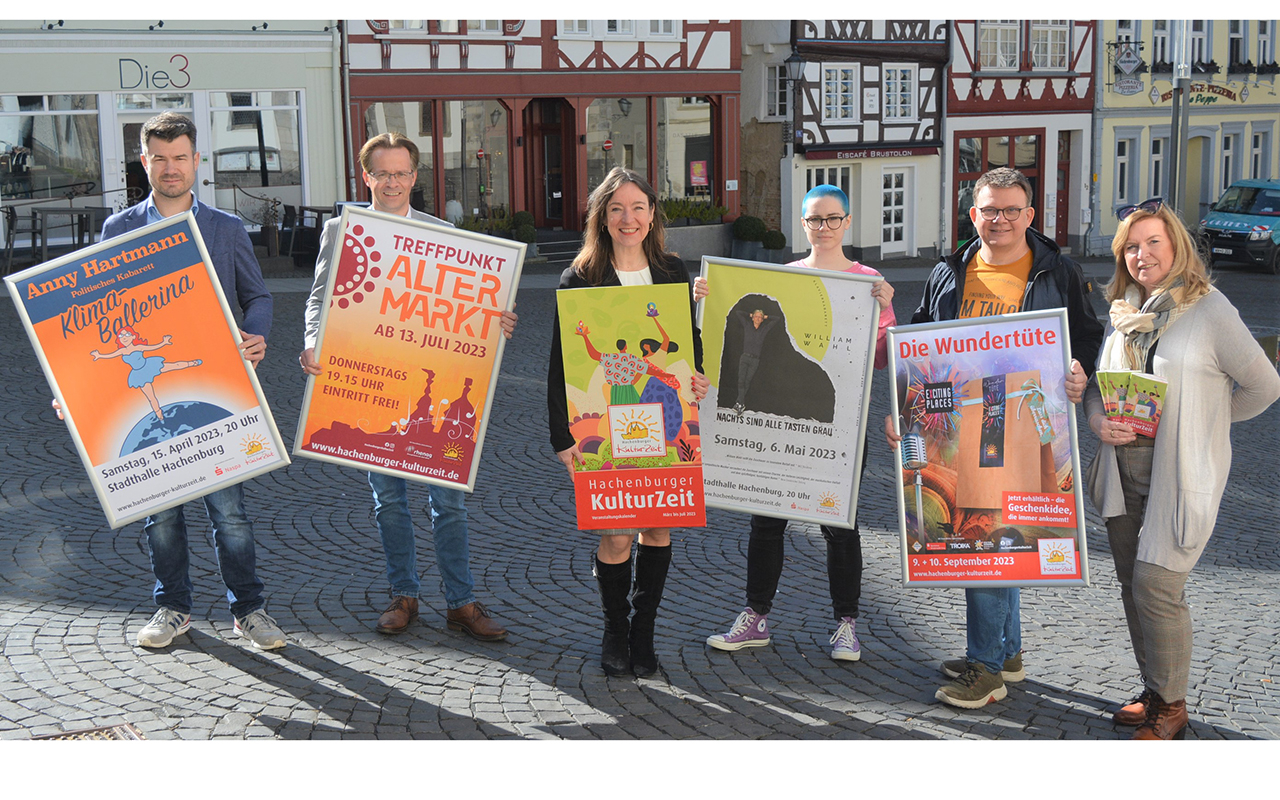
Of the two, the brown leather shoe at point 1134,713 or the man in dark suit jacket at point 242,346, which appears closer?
the brown leather shoe at point 1134,713

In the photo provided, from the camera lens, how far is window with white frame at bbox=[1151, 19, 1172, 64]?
31.5 meters

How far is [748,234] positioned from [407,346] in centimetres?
2212

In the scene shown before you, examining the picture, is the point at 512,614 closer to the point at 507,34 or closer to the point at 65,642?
the point at 65,642

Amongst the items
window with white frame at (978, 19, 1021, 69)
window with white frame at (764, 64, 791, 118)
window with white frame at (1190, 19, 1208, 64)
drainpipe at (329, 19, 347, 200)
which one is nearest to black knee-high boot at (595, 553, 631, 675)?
drainpipe at (329, 19, 347, 200)

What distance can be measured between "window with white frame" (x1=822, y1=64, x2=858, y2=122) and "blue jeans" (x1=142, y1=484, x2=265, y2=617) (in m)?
24.1

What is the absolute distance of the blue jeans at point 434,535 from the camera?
5297 millimetres

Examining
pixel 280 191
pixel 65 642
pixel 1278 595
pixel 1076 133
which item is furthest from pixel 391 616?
pixel 1076 133

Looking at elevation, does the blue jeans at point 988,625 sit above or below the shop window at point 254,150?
below

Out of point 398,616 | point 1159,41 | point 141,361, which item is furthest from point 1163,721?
point 1159,41

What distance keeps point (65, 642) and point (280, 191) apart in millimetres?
19321

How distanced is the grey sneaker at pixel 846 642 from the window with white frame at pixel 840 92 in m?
23.7

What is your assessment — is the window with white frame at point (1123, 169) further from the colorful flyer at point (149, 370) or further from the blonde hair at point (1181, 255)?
the colorful flyer at point (149, 370)

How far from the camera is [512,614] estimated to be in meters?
5.78

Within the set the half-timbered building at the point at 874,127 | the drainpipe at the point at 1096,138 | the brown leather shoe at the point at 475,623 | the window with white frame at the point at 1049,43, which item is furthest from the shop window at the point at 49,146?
the drainpipe at the point at 1096,138
